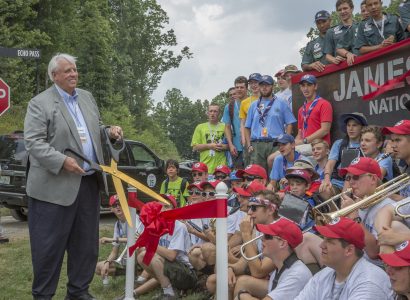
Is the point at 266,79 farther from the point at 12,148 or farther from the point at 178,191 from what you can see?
the point at 12,148

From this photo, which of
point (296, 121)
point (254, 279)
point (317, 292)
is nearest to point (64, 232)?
point (254, 279)

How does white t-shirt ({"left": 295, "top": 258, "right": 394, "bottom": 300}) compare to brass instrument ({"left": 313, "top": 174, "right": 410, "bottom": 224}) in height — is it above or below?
below

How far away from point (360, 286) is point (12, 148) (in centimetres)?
945

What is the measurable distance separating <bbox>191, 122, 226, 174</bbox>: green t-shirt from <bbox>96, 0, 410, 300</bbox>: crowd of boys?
0.05 ft

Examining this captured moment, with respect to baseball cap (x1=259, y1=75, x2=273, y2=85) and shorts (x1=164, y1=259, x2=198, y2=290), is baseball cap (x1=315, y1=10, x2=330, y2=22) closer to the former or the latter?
baseball cap (x1=259, y1=75, x2=273, y2=85)

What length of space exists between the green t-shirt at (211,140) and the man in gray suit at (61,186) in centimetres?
382

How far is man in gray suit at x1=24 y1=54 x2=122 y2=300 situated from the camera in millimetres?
4355

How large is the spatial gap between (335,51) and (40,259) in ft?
13.8

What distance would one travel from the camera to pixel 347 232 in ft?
11.4

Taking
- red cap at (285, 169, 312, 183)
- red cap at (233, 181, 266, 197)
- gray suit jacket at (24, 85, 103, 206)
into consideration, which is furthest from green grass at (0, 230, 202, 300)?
gray suit jacket at (24, 85, 103, 206)

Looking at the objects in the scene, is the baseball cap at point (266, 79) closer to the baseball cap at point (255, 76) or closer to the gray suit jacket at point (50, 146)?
the baseball cap at point (255, 76)

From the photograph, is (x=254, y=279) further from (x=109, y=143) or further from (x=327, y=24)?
(x=327, y=24)

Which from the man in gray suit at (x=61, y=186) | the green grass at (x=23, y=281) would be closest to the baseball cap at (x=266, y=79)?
the green grass at (x=23, y=281)

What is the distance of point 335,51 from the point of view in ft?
22.5
